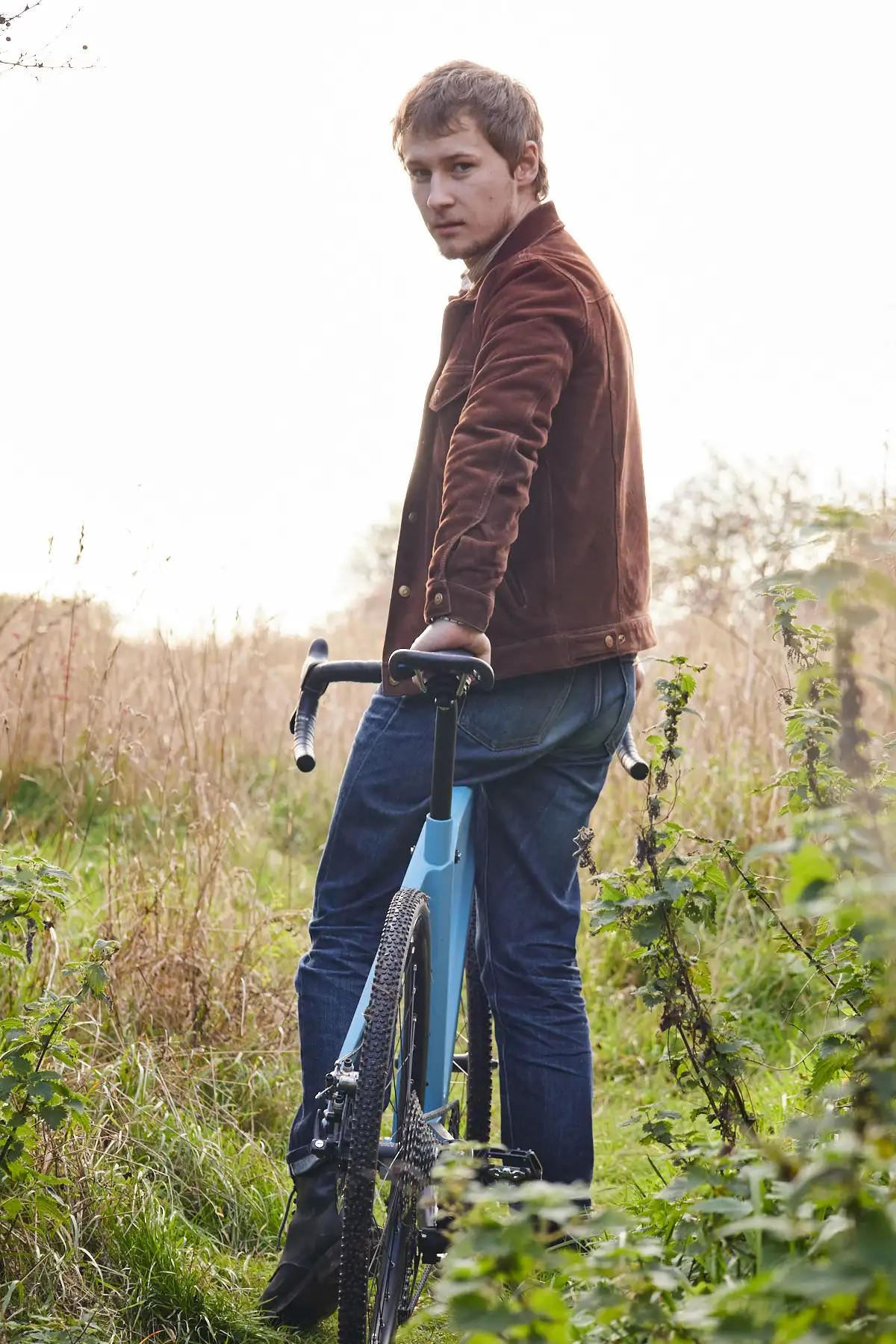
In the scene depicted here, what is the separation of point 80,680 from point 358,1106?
337cm

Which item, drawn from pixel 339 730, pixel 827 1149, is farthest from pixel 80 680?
pixel 827 1149

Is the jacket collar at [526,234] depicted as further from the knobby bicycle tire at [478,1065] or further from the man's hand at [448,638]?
the knobby bicycle tire at [478,1065]

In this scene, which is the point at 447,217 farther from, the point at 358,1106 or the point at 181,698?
the point at 181,698

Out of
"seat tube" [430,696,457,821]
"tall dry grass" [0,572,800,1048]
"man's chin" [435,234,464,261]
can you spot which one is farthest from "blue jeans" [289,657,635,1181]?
"tall dry grass" [0,572,800,1048]

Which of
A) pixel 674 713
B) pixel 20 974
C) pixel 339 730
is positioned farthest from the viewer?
pixel 339 730

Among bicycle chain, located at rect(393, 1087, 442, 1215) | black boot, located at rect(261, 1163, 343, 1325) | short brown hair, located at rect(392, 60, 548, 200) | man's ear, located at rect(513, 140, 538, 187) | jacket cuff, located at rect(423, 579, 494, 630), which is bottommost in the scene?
black boot, located at rect(261, 1163, 343, 1325)

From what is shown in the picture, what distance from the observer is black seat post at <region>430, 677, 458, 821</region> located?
2.21 m

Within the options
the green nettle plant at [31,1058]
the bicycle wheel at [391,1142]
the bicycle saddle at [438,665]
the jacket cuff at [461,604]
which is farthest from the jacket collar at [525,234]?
the green nettle plant at [31,1058]

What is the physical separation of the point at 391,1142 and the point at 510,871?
651mm

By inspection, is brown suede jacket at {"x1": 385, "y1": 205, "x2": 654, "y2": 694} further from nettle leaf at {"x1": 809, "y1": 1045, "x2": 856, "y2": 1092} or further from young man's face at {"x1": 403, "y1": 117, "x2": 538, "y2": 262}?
nettle leaf at {"x1": 809, "y1": 1045, "x2": 856, "y2": 1092}

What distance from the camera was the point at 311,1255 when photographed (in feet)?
7.60

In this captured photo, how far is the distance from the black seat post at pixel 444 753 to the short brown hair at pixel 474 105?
0.98m

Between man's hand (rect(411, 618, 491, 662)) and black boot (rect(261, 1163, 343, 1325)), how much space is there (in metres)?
0.89

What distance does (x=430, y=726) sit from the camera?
2.42 m
